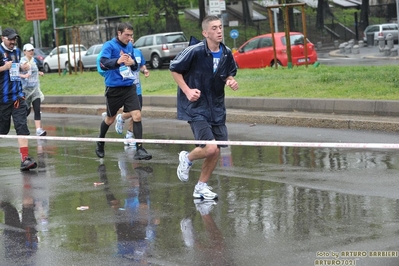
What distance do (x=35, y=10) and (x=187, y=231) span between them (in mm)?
27644

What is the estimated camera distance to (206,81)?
7.79m

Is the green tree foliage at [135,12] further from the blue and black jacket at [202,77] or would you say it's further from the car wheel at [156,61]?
the blue and black jacket at [202,77]

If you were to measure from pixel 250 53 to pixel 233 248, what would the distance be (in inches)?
966

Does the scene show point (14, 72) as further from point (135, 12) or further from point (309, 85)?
point (135, 12)

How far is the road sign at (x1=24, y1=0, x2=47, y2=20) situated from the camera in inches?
1289

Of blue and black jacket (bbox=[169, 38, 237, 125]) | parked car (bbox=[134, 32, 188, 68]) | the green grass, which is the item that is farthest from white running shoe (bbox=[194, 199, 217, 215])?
parked car (bbox=[134, 32, 188, 68])

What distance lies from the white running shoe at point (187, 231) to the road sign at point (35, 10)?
2698 centimetres

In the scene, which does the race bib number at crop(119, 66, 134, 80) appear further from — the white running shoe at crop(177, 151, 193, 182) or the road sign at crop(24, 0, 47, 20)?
the road sign at crop(24, 0, 47, 20)

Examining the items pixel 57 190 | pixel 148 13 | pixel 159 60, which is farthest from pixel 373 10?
pixel 57 190

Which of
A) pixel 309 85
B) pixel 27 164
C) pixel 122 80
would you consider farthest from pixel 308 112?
pixel 27 164

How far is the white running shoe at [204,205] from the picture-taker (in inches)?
293

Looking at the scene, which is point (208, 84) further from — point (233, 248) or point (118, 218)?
point (233, 248)

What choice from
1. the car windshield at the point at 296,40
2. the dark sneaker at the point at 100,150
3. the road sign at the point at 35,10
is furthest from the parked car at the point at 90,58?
the dark sneaker at the point at 100,150

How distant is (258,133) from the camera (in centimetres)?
1315
